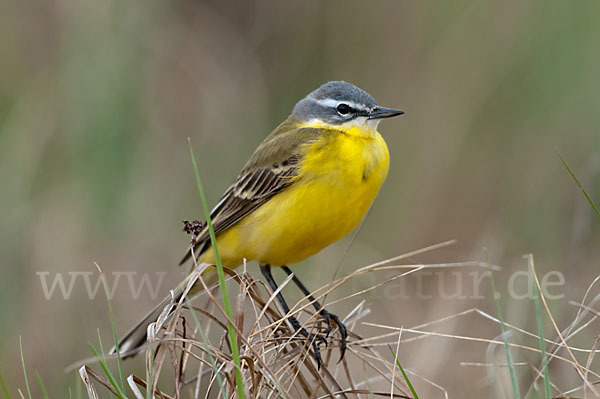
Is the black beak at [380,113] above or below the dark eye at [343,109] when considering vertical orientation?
below

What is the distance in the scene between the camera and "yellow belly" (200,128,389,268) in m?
4.65

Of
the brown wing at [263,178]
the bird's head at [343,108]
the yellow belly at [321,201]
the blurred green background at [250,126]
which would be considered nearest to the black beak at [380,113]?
the bird's head at [343,108]

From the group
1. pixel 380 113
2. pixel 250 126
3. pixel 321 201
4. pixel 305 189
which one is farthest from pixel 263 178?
pixel 250 126

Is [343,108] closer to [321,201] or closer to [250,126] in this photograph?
[321,201]

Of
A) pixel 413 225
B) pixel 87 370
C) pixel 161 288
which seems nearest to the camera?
pixel 87 370

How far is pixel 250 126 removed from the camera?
352 inches

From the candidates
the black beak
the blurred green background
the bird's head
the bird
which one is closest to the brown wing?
the bird

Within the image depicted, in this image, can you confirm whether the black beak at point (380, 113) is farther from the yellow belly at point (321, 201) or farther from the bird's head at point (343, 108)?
the yellow belly at point (321, 201)

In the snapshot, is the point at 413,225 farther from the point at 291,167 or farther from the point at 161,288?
the point at 291,167

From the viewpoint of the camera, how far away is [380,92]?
9320 mm

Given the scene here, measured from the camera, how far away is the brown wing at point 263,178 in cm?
497

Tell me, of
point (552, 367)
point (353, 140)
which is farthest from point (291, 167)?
point (552, 367)

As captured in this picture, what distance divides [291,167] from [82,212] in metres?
3.17

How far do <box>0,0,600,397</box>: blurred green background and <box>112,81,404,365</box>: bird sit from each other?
1.91 m
